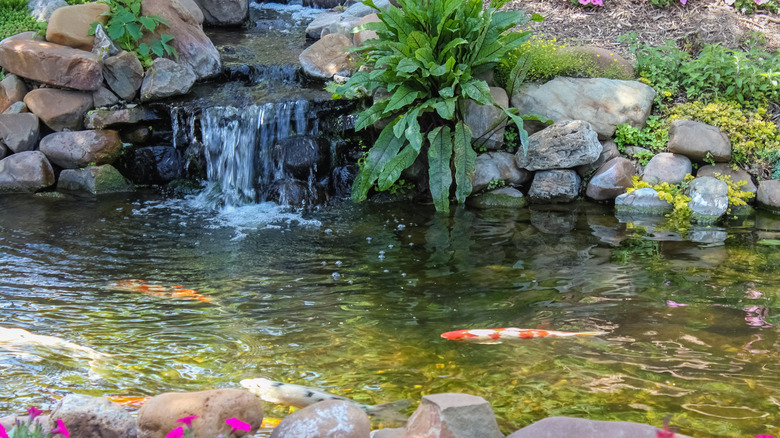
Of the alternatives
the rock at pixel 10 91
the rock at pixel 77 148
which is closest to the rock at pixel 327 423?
the rock at pixel 77 148

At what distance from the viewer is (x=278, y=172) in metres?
8.13

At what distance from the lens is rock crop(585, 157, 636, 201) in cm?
743

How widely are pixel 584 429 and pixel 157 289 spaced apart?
364cm

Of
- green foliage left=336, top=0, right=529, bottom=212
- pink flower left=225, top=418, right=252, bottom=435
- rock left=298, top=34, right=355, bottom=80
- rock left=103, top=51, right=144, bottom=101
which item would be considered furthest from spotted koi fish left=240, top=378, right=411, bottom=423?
rock left=103, top=51, right=144, bottom=101

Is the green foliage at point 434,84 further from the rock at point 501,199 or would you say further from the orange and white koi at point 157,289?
the orange and white koi at point 157,289

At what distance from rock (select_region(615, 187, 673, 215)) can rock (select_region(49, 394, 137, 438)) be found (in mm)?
5877

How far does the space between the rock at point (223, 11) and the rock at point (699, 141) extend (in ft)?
24.9

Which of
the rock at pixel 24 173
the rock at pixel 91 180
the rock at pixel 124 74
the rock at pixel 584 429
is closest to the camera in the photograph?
the rock at pixel 584 429

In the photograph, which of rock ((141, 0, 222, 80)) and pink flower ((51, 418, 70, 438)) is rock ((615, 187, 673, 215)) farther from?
pink flower ((51, 418, 70, 438))

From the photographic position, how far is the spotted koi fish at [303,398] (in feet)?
11.1

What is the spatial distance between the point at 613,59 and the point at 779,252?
351cm

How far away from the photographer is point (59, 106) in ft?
27.3

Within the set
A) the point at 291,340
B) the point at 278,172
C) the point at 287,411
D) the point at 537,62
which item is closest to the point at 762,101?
the point at 537,62

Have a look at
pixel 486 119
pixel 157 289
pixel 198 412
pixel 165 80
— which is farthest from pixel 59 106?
pixel 198 412
